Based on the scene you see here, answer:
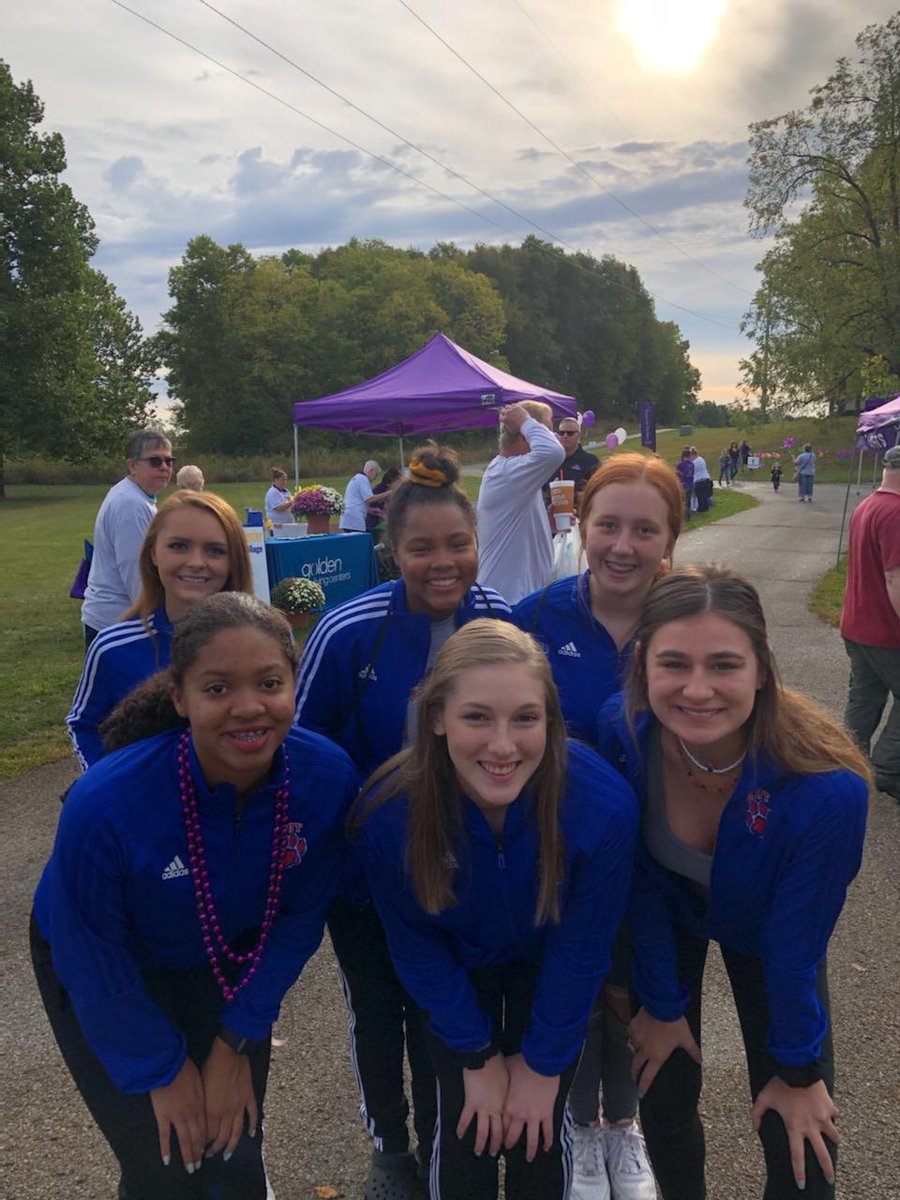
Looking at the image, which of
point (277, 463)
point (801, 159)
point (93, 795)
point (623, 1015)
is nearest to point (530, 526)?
point (623, 1015)

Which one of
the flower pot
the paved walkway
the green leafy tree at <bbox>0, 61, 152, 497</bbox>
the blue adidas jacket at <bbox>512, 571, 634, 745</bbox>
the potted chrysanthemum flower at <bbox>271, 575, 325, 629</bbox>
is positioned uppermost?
the green leafy tree at <bbox>0, 61, 152, 497</bbox>

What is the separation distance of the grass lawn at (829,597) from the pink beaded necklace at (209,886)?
27.1 feet

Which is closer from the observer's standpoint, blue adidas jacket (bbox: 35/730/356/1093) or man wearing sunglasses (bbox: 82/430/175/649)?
blue adidas jacket (bbox: 35/730/356/1093)

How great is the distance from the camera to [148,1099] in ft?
6.45

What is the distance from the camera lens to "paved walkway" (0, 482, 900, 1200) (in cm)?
246

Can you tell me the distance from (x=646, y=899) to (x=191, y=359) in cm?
6250

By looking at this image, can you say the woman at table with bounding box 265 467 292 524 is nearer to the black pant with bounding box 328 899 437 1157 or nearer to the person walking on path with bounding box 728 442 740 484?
the black pant with bounding box 328 899 437 1157

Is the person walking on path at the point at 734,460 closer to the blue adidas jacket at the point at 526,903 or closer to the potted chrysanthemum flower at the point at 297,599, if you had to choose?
the potted chrysanthemum flower at the point at 297,599

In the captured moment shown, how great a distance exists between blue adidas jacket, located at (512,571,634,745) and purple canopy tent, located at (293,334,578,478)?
368 inches

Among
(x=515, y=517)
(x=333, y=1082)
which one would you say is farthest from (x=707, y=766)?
(x=515, y=517)

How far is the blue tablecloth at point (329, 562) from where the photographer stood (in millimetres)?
9586

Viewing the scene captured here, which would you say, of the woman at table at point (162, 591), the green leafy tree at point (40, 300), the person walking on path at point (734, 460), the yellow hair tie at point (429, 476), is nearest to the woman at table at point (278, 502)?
the woman at table at point (162, 591)

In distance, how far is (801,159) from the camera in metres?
34.0

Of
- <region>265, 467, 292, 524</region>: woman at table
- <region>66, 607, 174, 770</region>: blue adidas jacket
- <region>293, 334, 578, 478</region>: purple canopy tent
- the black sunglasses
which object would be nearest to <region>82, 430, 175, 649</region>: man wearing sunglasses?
the black sunglasses
